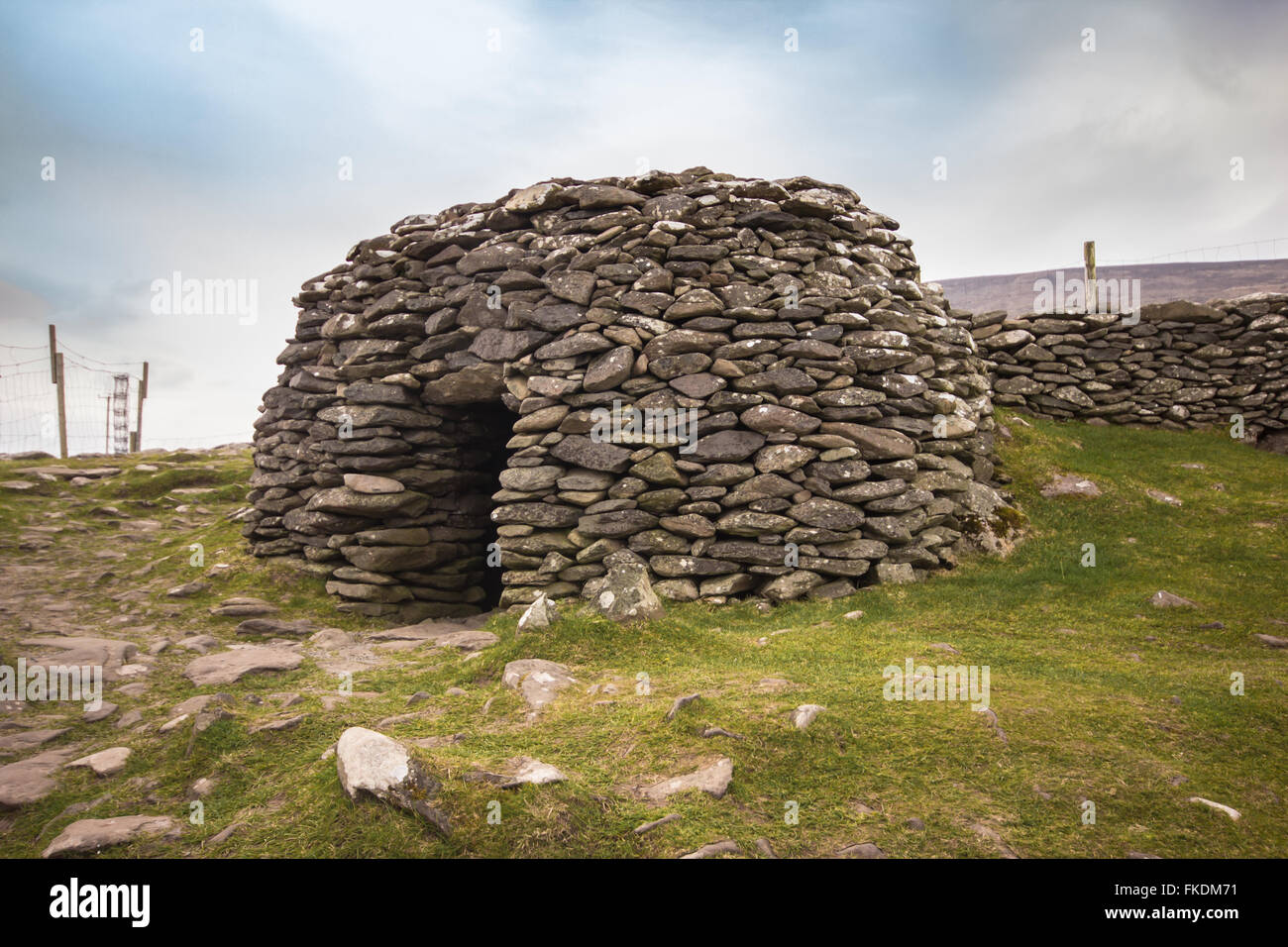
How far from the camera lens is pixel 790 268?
34.2ft

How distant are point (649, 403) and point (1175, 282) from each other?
3363 centimetres

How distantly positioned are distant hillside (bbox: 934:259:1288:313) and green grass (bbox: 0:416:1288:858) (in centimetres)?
2298

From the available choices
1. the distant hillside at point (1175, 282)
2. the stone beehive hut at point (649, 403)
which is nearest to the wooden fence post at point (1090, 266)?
the stone beehive hut at point (649, 403)

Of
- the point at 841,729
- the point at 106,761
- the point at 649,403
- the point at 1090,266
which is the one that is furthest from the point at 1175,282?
the point at 106,761

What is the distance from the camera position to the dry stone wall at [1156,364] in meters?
14.0

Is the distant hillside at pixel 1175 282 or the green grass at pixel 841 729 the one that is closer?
the green grass at pixel 841 729

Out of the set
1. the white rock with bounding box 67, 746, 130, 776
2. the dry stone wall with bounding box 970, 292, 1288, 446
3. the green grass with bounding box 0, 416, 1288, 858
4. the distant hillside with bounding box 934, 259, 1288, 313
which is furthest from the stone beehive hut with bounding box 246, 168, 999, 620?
the distant hillside with bounding box 934, 259, 1288, 313

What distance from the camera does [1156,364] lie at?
47.2 feet

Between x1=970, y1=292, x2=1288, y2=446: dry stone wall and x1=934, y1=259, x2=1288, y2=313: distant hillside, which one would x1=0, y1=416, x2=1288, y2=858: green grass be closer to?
x1=970, y1=292, x2=1288, y2=446: dry stone wall

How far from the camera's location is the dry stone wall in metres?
14.0

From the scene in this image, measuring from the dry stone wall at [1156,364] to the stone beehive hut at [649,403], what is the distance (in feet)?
10.8

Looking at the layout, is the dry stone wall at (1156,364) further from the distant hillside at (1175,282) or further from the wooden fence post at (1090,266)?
the distant hillside at (1175,282)

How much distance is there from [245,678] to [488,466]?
21.1ft
